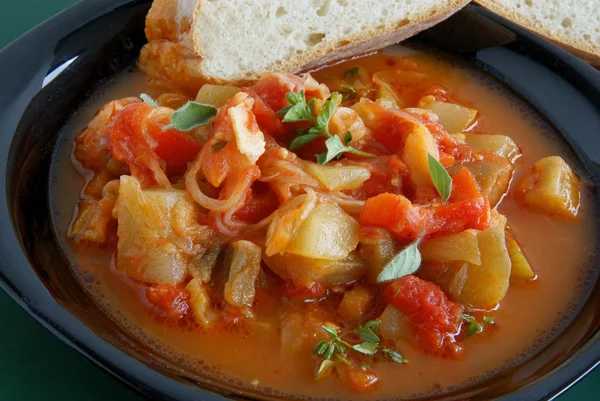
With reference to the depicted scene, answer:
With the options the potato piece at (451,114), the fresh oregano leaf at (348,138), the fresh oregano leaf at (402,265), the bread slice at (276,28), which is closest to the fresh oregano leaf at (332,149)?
the fresh oregano leaf at (348,138)

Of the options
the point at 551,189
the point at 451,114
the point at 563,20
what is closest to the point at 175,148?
the point at 451,114

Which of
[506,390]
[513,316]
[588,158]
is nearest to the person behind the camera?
[506,390]

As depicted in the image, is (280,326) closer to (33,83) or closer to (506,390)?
(506,390)

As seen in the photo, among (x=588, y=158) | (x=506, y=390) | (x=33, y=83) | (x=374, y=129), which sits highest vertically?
(x=33, y=83)

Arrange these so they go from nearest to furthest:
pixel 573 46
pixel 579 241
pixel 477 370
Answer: pixel 477 370, pixel 579 241, pixel 573 46

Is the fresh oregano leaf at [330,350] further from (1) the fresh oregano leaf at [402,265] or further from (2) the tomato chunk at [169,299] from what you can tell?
(2) the tomato chunk at [169,299]

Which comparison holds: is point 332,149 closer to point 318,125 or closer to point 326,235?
point 318,125

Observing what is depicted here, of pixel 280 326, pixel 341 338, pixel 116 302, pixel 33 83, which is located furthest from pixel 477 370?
pixel 33 83

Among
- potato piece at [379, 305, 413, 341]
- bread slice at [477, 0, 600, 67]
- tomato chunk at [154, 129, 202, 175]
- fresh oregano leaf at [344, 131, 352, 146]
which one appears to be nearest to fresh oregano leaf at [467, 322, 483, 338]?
potato piece at [379, 305, 413, 341]
